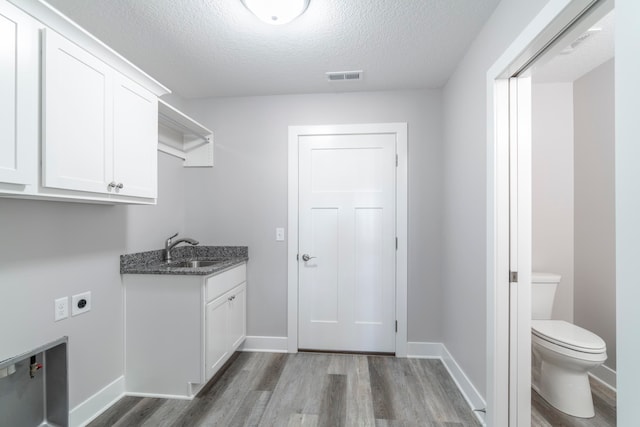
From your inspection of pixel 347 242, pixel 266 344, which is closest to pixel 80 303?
pixel 266 344

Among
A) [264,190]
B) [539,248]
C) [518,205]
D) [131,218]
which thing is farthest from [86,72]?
[539,248]

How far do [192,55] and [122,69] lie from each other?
1.98ft

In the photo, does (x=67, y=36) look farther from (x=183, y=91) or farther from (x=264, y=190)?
(x=264, y=190)

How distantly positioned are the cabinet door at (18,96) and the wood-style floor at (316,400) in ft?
5.26

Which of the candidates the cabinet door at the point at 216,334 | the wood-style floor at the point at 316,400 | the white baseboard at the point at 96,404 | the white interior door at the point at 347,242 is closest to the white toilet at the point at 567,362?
the wood-style floor at the point at 316,400

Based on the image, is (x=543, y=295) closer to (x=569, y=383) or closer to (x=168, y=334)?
(x=569, y=383)

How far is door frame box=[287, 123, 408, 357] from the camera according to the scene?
255 centimetres

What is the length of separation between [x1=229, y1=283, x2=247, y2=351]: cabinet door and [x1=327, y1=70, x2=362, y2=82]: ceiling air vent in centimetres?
202

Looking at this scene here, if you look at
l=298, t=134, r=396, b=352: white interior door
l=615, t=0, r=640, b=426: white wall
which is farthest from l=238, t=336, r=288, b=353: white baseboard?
l=615, t=0, r=640, b=426: white wall

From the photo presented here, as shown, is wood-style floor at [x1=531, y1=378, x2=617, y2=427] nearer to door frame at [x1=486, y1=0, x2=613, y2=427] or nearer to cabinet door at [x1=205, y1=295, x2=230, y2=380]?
door frame at [x1=486, y1=0, x2=613, y2=427]

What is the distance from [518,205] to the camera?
5.07ft

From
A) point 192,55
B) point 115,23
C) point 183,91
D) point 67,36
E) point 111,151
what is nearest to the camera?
point 67,36

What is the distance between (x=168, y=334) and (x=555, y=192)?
3304mm

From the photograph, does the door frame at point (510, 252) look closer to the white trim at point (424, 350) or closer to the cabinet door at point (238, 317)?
the white trim at point (424, 350)
